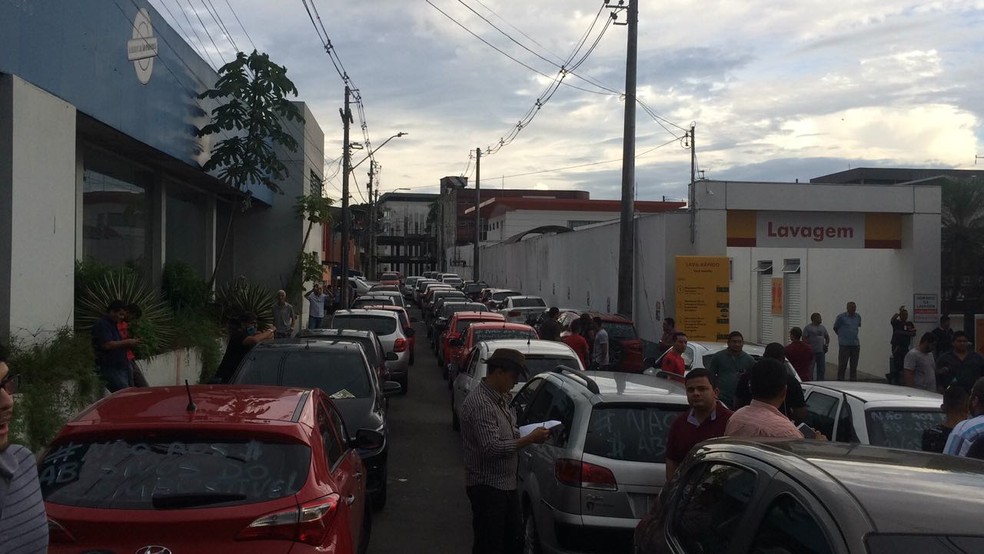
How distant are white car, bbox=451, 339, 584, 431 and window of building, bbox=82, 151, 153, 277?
21.8ft

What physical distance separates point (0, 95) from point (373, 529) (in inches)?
239

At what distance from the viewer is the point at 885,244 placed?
2462 cm

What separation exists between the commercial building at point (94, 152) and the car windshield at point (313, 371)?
9.10 ft

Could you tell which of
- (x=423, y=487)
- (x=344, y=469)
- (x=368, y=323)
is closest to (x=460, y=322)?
(x=368, y=323)

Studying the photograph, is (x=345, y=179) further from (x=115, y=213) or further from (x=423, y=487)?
(x=423, y=487)

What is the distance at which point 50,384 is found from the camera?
10156 mm

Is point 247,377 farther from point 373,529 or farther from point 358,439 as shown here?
point 358,439

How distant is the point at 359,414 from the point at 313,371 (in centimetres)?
100

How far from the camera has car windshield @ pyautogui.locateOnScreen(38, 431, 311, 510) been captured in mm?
4512

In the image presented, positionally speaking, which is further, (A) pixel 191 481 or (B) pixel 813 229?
(B) pixel 813 229

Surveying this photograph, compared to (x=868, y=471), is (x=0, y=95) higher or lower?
higher

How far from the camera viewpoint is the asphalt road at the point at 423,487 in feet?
28.3

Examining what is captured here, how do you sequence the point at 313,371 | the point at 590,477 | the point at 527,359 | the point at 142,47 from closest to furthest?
the point at 590,477
the point at 313,371
the point at 527,359
the point at 142,47

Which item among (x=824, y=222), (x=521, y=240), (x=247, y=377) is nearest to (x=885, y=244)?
(x=824, y=222)
